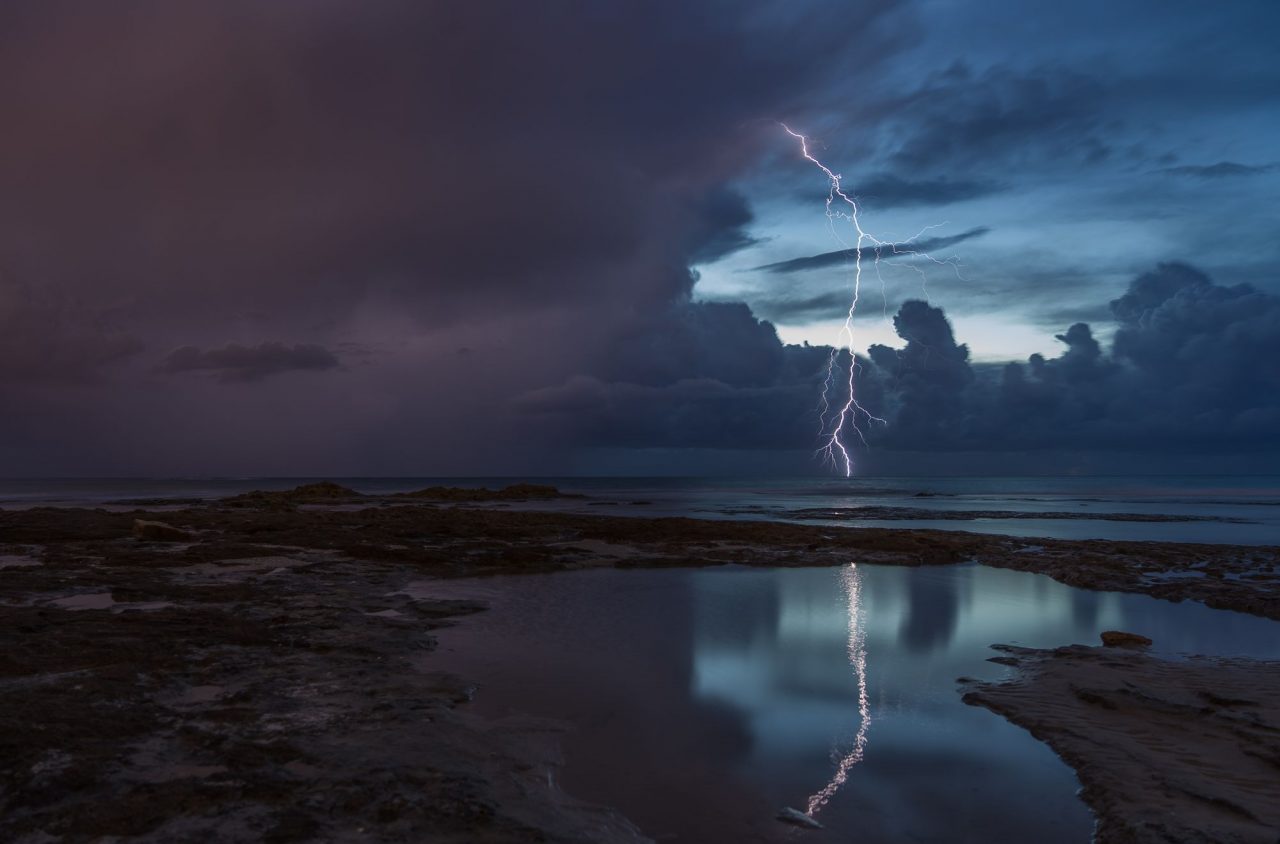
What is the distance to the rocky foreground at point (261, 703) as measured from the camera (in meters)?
5.46

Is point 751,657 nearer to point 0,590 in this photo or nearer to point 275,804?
point 275,804

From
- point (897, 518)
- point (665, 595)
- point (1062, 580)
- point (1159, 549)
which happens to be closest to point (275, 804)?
point (665, 595)

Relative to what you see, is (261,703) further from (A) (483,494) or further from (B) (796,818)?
(A) (483,494)

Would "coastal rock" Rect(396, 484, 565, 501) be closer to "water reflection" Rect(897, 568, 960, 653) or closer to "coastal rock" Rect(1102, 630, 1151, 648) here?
"water reflection" Rect(897, 568, 960, 653)

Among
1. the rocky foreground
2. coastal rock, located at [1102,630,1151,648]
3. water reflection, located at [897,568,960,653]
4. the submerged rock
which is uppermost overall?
the rocky foreground

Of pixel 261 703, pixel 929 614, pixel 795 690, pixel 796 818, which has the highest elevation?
pixel 261 703

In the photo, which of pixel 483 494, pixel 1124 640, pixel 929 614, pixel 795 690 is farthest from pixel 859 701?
pixel 483 494

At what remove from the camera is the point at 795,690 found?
986 cm

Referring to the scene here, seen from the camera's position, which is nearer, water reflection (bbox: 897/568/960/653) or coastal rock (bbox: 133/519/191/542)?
water reflection (bbox: 897/568/960/653)

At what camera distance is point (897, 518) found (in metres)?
51.2

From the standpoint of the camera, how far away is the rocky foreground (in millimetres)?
5457

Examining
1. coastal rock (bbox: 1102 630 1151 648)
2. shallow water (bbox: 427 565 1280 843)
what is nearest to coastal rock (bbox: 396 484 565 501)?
shallow water (bbox: 427 565 1280 843)

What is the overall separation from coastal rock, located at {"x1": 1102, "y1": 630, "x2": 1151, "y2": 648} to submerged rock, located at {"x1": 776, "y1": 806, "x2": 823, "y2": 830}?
9.46 m

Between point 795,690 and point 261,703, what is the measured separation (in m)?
6.65
